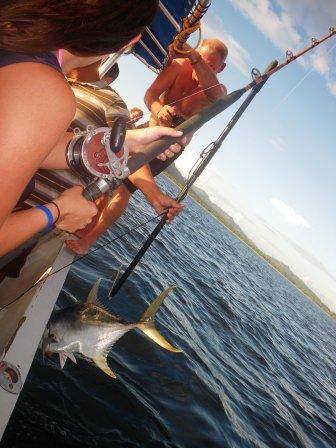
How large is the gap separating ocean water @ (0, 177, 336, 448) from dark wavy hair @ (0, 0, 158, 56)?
3493 mm

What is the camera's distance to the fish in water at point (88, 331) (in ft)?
12.4

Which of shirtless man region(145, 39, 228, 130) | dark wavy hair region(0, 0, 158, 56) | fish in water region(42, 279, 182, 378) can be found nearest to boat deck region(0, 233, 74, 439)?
fish in water region(42, 279, 182, 378)

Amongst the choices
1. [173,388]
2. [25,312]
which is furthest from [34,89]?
[173,388]

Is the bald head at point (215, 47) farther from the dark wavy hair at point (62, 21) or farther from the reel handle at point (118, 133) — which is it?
the dark wavy hair at point (62, 21)

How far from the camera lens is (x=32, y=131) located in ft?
3.83

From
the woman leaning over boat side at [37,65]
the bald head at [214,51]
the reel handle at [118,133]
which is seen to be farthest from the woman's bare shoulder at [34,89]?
the bald head at [214,51]

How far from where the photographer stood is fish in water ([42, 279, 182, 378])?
3766mm

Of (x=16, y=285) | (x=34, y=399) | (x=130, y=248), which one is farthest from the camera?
(x=130, y=248)

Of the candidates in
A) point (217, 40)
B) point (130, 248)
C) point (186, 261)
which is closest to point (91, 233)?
point (217, 40)

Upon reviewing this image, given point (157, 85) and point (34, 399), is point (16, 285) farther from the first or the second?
point (157, 85)

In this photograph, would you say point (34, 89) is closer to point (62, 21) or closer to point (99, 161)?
point (62, 21)

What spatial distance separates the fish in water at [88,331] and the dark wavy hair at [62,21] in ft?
9.88

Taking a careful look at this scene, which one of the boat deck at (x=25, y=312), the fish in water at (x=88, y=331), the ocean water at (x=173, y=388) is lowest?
the ocean water at (x=173, y=388)

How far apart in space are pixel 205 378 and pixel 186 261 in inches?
433
